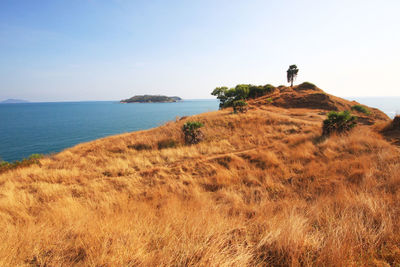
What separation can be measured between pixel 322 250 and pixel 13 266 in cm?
397

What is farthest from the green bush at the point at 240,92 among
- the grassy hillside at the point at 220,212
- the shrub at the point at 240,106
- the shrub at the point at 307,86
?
the grassy hillside at the point at 220,212

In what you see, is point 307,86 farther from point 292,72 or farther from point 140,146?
point 140,146

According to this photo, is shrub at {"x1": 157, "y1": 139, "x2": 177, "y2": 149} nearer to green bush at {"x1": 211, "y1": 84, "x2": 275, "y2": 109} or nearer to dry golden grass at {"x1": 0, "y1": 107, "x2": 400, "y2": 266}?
dry golden grass at {"x1": 0, "y1": 107, "x2": 400, "y2": 266}

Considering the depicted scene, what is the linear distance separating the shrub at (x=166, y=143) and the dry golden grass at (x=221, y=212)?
3.30 metres

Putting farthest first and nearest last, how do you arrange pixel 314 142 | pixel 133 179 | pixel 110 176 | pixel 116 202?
pixel 314 142 < pixel 110 176 < pixel 133 179 < pixel 116 202

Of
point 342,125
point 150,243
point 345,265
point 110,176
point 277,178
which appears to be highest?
point 342,125

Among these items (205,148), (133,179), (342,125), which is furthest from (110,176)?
(342,125)

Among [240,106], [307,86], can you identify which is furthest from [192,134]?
[307,86]

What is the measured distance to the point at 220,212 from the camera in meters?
3.64

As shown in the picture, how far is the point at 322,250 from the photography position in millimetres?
1998

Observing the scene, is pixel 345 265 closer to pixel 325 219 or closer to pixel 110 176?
pixel 325 219

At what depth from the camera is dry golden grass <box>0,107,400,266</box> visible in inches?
81.2

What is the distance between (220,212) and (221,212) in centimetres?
3

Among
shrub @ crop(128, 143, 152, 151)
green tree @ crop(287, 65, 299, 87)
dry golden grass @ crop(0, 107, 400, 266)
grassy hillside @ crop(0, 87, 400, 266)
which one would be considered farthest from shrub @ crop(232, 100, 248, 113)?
green tree @ crop(287, 65, 299, 87)
